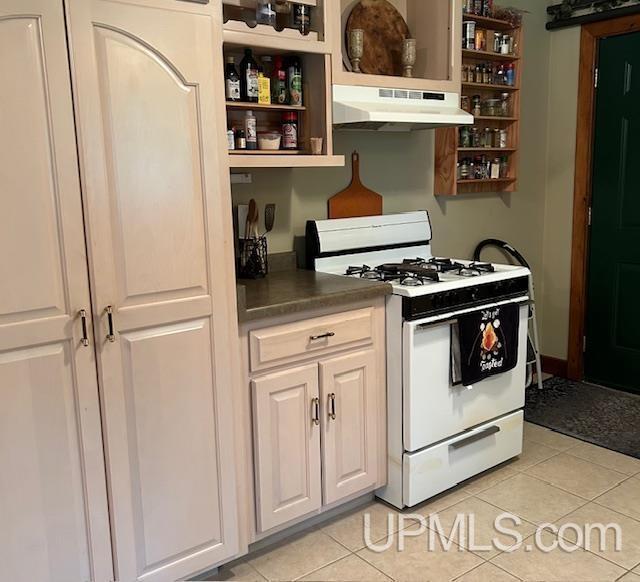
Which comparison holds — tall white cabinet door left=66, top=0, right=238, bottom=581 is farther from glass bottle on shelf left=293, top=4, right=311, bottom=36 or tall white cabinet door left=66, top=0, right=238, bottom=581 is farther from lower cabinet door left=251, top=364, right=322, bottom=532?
glass bottle on shelf left=293, top=4, right=311, bottom=36

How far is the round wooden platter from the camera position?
2.98 m

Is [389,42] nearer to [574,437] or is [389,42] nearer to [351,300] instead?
[351,300]

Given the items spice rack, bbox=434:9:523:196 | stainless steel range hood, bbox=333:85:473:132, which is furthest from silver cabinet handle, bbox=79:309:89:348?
spice rack, bbox=434:9:523:196

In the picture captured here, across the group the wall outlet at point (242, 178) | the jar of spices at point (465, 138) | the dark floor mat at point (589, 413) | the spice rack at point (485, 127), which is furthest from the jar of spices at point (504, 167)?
the wall outlet at point (242, 178)

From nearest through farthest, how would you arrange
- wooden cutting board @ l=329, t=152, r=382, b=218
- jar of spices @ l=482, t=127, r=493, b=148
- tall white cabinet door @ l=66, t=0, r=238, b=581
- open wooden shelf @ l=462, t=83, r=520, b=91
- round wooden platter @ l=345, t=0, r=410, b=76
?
tall white cabinet door @ l=66, t=0, r=238, b=581
round wooden platter @ l=345, t=0, r=410, b=76
wooden cutting board @ l=329, t=152, r=382, b=218
open wooden shelf @ l=462, t=83, r=520, b=91
jar of spices @ l=482, t=127, r=493, b=148

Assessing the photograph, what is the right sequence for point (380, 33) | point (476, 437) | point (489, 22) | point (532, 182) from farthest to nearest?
point (532, 182)
point (489, 22)
point (380, 33)
point (476, 437)

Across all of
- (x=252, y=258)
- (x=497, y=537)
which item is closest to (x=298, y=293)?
(x=252, y=258)

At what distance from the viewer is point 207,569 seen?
7.00 ft

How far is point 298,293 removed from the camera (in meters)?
2.36

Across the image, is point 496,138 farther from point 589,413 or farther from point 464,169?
point 589,413

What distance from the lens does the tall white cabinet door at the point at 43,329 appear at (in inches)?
62.6

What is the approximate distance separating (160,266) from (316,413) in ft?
2.85

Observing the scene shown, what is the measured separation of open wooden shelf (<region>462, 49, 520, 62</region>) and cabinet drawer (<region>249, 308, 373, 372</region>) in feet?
5.54

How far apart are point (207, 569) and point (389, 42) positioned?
2.45 metres
